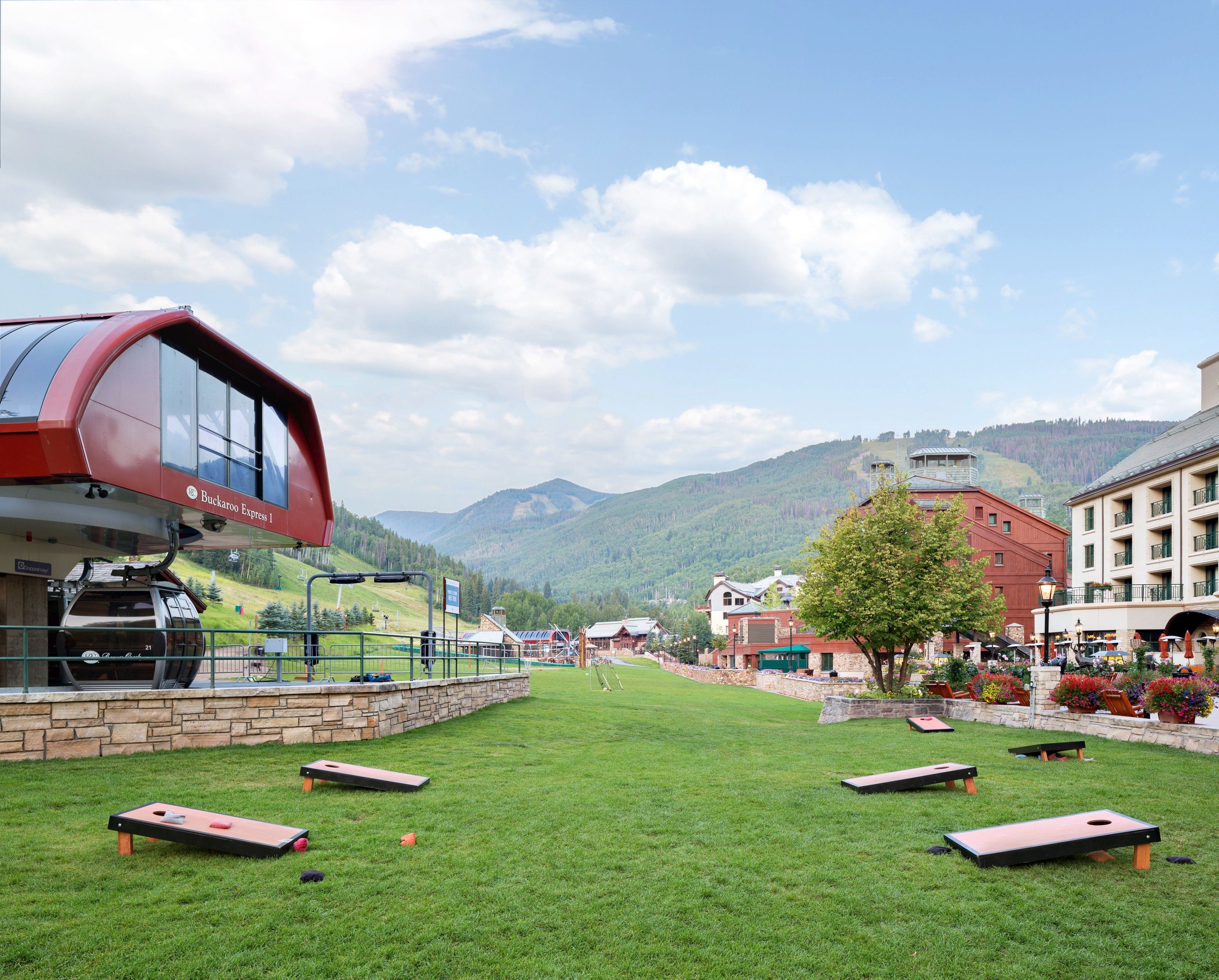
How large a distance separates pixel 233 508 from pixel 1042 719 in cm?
1885

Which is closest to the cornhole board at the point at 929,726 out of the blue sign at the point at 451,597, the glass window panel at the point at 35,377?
the blue sign at the point at 451,597

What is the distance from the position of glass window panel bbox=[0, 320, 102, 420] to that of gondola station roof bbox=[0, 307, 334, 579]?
23 millimetres

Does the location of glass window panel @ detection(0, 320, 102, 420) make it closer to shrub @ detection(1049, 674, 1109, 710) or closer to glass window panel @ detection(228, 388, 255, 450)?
glass window panel @ detection(228, 388, 255, 450)

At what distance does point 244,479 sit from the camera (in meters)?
18.2

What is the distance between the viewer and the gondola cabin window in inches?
617

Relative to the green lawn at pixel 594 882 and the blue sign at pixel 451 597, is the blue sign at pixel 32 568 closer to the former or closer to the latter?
the green lawn at pixel 594 882

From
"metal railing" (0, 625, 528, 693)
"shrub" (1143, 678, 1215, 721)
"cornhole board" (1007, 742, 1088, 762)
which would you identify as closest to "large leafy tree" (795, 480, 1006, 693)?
"shrub" (1143, 678, 1215, 721)

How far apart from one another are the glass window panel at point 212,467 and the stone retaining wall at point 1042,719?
18.1 meters

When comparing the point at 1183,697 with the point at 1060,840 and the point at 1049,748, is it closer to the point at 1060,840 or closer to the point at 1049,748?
the point at 1049,748

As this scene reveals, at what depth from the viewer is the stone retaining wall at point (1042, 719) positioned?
50.3 feet

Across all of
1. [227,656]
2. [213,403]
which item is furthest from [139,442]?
[227,656]

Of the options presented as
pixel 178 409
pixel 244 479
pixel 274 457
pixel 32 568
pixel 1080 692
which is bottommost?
pixel 1080 692

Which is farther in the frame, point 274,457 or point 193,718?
point 274,457

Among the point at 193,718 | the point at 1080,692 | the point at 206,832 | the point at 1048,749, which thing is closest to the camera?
the point at 206,832
